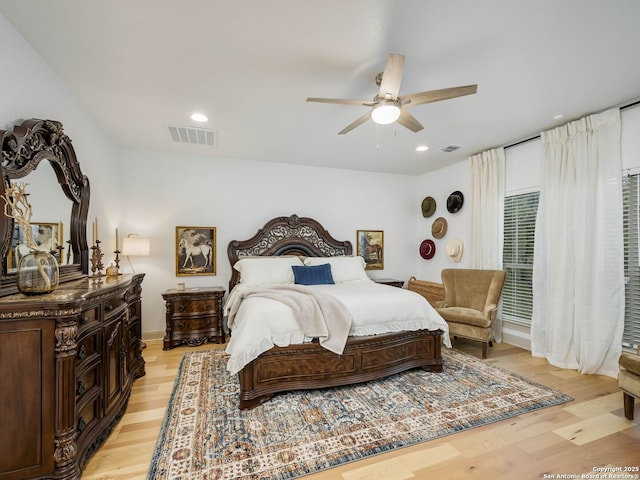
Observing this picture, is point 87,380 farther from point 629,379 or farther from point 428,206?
point 428,206

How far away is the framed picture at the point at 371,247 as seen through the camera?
5398 mm

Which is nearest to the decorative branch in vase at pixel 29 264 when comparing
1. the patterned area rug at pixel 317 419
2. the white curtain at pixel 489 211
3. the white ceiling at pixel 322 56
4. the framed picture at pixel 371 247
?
the white ceiling at pixel 322 56

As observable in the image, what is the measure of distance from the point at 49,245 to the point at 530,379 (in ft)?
14.7

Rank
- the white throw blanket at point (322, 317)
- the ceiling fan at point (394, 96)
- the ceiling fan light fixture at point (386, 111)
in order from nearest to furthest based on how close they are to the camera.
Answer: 1. the ceiling fan at point (394, 96)
2. the ceiling fan light fixture at point (386, 111)
3. the white throw blanket at point (322, 317)

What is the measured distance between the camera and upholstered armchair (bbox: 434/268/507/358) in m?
3.58

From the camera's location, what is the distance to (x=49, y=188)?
223 cm

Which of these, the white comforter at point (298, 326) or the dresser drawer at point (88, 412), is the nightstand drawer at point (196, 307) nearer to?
the white comforter at point (298, 326)

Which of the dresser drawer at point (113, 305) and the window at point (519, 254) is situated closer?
the dresser drawer at point (113, 305)

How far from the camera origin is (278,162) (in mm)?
4840

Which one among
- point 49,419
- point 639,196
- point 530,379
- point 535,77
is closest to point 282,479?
point 49,419

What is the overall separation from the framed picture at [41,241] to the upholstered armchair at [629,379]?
14.1ft

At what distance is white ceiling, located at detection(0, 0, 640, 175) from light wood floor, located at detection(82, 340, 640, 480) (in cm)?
273

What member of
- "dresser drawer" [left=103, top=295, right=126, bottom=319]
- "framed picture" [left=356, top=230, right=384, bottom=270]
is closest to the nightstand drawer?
"dresser drawer" [left=103, top=295, right=126, bottom=319]

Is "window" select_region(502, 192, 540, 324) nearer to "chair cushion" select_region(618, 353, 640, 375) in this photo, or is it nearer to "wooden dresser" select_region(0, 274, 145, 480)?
"chair cushion" select_region(618, 353, 640, 375)
